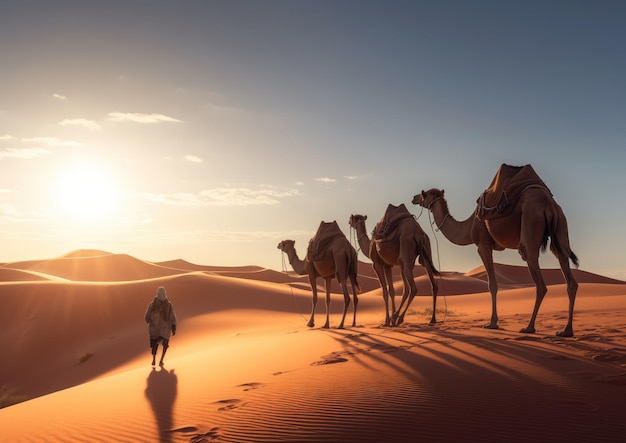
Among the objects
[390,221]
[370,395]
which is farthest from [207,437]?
[390,221]

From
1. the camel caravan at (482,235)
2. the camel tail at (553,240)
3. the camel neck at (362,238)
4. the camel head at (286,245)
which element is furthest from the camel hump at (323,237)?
the camel tail at (553,240)

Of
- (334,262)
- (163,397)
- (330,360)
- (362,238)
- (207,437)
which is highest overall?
(362,238)

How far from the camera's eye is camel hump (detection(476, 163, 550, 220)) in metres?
9.96

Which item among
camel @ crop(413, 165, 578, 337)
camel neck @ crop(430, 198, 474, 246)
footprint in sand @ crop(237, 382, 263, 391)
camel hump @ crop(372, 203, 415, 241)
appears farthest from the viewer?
camel hump @ crop(372, 203, 415, 241)

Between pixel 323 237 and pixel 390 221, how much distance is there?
2.34 m

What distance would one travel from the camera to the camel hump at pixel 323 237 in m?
15.0

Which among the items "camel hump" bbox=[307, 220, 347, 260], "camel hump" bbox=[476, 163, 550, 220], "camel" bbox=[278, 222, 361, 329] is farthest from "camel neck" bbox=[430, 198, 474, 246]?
"camel hump" bbox=[307, 220, 347, 260]

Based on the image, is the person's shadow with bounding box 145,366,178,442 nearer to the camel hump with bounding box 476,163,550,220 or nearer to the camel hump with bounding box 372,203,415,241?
the camel hump with bounding box 372,203,415,241

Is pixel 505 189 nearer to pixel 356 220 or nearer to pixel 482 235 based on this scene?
pixel 482 235

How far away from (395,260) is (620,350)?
7067mm

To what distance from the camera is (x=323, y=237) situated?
15117mm

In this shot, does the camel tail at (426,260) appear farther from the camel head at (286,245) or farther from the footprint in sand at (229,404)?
the footprint in sand at (229,404)

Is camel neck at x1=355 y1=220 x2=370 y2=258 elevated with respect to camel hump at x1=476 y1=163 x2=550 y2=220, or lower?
lower

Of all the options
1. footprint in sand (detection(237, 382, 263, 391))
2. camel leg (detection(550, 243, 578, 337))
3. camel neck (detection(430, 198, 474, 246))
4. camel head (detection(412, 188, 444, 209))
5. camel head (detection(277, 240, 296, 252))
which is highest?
camel head (detection(412, 188, 444, 209))
